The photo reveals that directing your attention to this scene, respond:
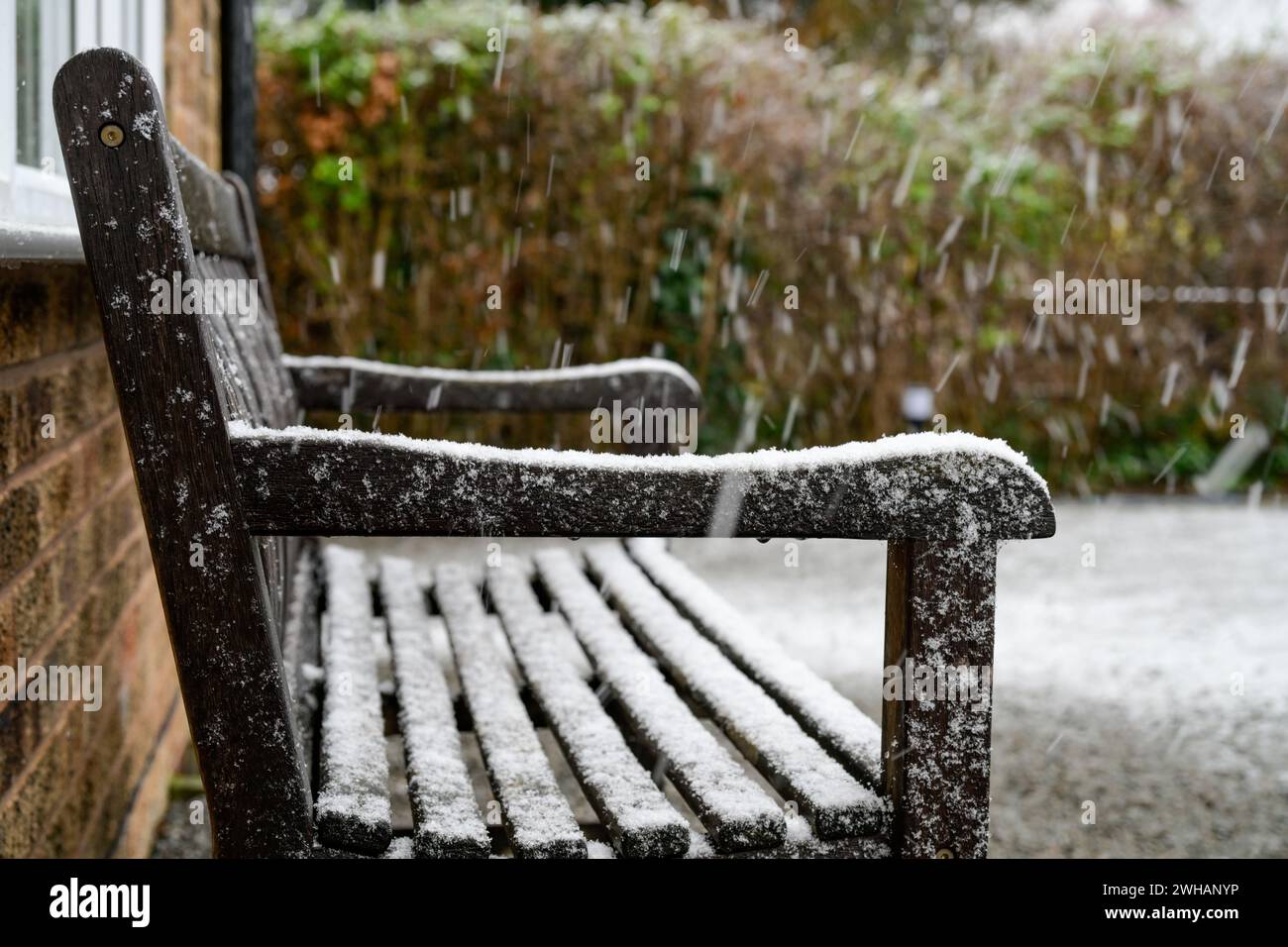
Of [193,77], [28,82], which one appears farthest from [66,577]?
[193,77]

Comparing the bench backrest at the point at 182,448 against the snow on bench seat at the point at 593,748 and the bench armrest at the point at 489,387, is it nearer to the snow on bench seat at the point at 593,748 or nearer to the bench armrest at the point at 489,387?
the snow on bench seat at the point at 593,748

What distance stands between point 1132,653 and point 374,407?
2675 mm

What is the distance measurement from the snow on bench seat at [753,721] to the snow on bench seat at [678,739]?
33 millimetres

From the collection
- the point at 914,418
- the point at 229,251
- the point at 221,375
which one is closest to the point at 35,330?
the point at 221,375

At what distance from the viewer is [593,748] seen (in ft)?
5.07

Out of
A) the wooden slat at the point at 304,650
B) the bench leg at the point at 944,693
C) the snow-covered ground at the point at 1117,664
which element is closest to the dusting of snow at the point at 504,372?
the wooden slat at the point at 304,650

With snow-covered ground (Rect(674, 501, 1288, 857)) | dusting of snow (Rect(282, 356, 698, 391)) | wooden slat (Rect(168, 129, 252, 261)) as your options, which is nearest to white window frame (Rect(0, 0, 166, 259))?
wooden slat (Rect(168, 129, 252, 261))

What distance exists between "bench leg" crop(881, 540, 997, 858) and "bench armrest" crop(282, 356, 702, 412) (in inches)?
51.8

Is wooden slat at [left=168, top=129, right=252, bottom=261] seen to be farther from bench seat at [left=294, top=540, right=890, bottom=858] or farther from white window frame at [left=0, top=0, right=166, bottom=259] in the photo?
bench seat at [left=294, top=540, right=890, bottom=858]

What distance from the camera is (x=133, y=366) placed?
112cm

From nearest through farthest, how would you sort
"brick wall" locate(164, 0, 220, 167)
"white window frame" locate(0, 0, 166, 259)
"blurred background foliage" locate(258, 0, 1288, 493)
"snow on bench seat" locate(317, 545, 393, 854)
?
"snow on bench seat" locate(317, 545, 393, 854) → "white window frame" locate(0, 0, 166, 259) → "brick wall" locate(164, 0, 220, 167) → "blurred background foliage" locate(258, 0, 1288, 493)

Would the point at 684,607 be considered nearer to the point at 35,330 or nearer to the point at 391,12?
the point at 35,330

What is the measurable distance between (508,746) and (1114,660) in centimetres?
300

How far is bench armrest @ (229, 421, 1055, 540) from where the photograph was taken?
46.0 inches
